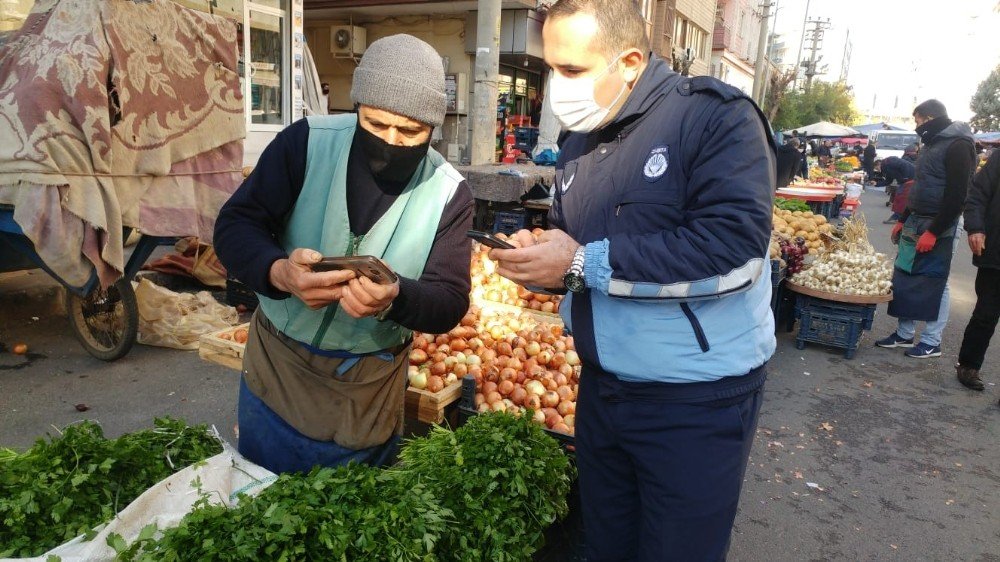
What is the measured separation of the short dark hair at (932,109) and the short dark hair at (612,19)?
6001 millimetres

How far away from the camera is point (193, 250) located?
23.1 feet

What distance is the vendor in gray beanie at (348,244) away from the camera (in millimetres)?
2023

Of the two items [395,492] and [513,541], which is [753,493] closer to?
[513,541]

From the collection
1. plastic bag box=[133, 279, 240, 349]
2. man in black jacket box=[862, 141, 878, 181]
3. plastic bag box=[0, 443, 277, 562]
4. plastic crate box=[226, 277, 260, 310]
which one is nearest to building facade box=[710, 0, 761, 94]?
man in black jacket box=[862, 141, 878, 181]

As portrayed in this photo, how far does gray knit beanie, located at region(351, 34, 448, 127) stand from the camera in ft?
6.51

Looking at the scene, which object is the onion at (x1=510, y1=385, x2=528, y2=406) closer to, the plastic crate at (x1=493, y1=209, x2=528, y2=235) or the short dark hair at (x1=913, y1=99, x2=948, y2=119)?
the plastic crate at (x1=493, y1=209, x2=528, y2=235)

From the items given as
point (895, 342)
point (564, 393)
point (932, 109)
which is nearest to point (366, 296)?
point (564, 393)

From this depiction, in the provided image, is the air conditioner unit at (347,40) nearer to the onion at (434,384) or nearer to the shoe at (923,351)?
the shoe at (923,351)

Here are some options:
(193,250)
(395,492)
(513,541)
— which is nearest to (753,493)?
(513,541)

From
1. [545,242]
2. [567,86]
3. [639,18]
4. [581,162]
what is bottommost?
[545,242]

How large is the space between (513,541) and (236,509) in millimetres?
945

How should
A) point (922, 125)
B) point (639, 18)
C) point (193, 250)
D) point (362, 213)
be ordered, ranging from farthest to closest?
point (193, 250)
point (922, 125)
point (362, 213)
point (639, 18)

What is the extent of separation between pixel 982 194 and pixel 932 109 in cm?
118

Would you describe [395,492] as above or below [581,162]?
below
